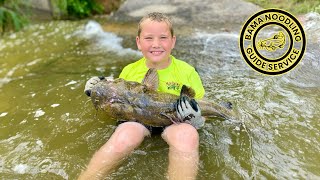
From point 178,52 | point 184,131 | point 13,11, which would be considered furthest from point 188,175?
point 13,11

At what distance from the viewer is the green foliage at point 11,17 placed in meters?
7.12

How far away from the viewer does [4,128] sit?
391 centimetres

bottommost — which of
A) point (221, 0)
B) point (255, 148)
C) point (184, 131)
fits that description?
point (255, 148)

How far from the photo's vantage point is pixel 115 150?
114 inches

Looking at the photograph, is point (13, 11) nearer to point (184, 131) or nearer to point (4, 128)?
point (4, 128)

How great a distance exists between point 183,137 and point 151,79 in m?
0.56

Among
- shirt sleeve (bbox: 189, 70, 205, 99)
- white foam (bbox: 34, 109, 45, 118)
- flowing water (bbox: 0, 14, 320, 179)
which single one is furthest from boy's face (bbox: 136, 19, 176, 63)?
white foam (bbox: 34, 109, 45, 118)

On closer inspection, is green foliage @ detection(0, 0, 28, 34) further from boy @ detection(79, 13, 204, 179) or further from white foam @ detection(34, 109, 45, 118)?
boy @ detection(79, 13, 204, 179)

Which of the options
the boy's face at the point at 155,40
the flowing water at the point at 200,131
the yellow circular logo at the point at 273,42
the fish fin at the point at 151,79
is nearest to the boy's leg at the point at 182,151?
the flowing water at the point at 200,131

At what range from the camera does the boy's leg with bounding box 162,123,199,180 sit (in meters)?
2.73

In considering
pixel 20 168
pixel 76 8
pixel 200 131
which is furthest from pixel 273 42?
pixel 76 8

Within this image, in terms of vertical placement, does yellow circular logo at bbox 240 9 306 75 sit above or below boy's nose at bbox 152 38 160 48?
below

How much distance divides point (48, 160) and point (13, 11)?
4.89 m

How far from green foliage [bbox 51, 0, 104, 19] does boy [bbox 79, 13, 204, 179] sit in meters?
5.32
